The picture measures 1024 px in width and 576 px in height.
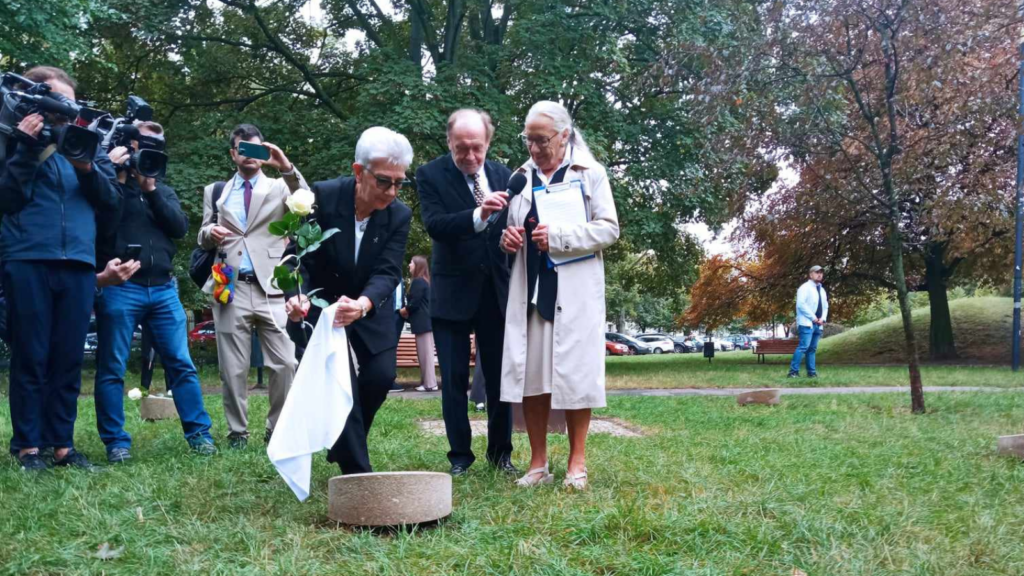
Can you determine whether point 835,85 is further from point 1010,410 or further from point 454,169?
point 454,169

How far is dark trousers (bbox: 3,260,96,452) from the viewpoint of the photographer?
16.3 feet

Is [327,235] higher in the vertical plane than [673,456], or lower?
higher

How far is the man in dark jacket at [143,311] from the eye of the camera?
5.55 meters

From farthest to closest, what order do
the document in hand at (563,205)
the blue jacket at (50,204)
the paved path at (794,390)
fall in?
the paved path at (794,390), the blue jacket at (50,204), the document in hand at (563,205)

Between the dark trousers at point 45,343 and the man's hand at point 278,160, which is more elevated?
the man's hand at point 278,160

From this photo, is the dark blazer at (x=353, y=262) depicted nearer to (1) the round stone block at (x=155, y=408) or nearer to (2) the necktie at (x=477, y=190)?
(2) the necktie at (x=477, y=190)

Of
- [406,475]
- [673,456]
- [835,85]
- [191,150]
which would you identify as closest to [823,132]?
[835,85]

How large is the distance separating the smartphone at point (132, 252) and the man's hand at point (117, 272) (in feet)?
0.24

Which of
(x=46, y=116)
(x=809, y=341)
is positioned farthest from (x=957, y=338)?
(x=46, y=116)

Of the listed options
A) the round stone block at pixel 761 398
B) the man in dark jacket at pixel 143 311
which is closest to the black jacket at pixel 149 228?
the man in dark jacket at pixel 143 311

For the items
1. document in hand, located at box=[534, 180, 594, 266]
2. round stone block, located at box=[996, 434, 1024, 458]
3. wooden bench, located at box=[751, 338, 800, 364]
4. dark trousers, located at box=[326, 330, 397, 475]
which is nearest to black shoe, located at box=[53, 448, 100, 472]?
dark trousers, located at box=[326, 330, 397, 475]

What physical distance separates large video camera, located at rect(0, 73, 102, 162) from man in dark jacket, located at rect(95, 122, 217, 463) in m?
0.49

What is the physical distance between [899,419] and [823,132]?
9.76ft

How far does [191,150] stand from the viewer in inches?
628
